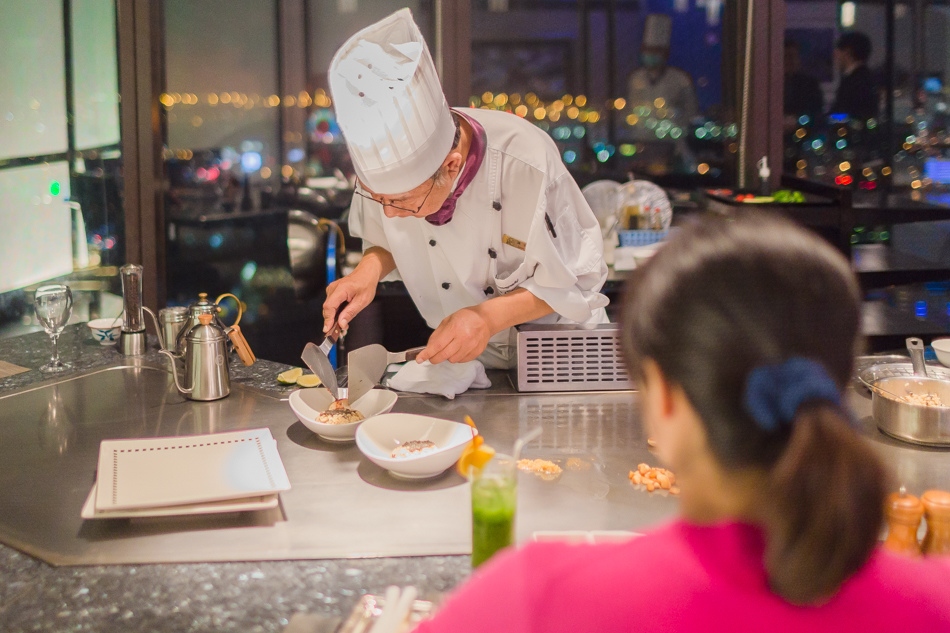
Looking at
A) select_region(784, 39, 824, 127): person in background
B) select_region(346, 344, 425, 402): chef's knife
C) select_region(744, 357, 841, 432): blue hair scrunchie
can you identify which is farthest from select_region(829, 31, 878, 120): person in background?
select_region(744, 357, 841, 432): blue hair scrunchie

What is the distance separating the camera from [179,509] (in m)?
1.32

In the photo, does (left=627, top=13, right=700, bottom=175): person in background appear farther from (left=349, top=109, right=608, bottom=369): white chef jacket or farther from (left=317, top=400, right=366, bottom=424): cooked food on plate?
(left=317, top=400, right=366, bottom=424): cooked food on plate

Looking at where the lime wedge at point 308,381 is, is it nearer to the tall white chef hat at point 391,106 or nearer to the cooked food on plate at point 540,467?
the tall white chef hat at point 391,106

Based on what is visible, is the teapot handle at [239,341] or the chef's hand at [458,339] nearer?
the chef's hand at [458,339]

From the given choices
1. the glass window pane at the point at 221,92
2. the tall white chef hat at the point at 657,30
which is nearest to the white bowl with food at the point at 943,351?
the tall white chef hat at the point at 657,30

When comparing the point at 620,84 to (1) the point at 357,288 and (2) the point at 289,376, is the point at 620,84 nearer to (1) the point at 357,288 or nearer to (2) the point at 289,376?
(1) the point at 357,288

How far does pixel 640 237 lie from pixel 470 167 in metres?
1.79

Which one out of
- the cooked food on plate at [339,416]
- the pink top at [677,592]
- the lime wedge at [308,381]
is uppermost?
the pink top at [677,592]

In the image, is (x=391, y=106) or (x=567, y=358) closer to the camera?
(x=391, y=106)

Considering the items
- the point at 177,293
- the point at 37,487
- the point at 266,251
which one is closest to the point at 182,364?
the point at 37,487

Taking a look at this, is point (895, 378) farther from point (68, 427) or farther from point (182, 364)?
point (68, 427)

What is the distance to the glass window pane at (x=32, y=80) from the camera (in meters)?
3.21

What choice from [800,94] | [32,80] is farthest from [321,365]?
[800,94]

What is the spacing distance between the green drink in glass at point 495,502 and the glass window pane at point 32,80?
119 inches
